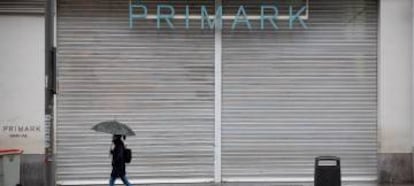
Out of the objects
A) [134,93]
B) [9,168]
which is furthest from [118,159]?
[134,93]

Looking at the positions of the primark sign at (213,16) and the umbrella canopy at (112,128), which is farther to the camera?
the primark sign at (213,16)

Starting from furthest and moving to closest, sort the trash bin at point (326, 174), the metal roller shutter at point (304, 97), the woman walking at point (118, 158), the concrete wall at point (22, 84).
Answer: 1. the metal roller shutter at point (304, 97)
2. the concrete wall at point (22, 84)
3. the woman walking at point (118, 158)
4. the trash bin at point (326, 174)

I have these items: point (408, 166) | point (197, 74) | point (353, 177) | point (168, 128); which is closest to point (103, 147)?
point (168, 128)

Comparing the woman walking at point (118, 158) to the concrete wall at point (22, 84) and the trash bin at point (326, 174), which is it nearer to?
the concrete wall at point (22, 84)

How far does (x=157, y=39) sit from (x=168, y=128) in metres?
2.00

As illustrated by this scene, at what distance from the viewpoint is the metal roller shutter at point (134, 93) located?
15.5m

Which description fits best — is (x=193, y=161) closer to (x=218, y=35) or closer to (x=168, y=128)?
(x=168, y=128)

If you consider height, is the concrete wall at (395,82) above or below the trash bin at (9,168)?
above

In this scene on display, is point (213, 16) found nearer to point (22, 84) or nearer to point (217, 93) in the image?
point (217, 93)

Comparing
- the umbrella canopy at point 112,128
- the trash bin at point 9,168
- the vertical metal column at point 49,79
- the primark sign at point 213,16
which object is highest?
the primark sign at point 213,16

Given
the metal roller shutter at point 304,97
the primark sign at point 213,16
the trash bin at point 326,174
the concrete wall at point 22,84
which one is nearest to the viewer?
the trash bin at point 326,174

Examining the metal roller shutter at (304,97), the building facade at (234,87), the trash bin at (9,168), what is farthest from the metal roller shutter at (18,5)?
the metal roller shutter at (304,97)

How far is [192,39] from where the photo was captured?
15625 millimetres

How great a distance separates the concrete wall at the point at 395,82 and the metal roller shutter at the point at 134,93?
3.82m
